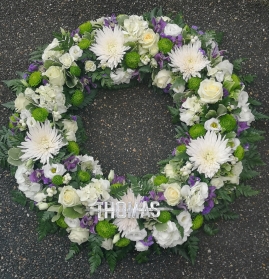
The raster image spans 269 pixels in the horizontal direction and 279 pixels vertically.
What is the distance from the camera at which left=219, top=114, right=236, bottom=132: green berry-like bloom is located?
7.86 feet

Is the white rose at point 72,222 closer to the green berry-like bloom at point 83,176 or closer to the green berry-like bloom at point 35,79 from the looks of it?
the green berry-like bloom at point 83,176

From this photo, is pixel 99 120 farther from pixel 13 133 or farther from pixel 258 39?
pixel 258 39

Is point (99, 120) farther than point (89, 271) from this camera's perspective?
Yes

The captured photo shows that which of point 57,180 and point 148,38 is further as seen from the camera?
point 148,38

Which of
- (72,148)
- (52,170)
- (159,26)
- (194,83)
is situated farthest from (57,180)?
(159,26)

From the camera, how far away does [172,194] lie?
89.7 inches

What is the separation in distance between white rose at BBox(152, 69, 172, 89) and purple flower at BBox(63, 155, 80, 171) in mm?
557

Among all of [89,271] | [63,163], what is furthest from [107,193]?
[89,271]

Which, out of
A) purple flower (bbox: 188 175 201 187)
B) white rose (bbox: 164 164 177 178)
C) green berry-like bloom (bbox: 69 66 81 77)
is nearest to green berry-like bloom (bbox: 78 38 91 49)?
green berry-like bloom (bbox: 69 66 81 77)

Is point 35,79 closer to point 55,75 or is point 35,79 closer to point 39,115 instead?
point 55,75

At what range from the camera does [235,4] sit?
2.96 meters

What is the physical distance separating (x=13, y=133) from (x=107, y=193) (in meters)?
0.55

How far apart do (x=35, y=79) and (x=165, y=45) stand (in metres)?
0.64

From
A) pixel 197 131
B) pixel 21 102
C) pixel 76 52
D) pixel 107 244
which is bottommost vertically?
pixel 107 244
